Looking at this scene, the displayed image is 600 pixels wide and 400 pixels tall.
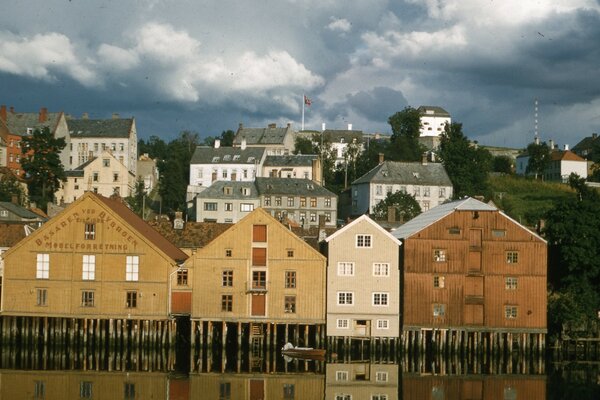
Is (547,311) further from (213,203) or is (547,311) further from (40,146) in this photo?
(40,146)

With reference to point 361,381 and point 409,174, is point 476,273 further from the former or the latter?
point 409,174

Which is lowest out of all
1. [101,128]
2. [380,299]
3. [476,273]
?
[380,299]

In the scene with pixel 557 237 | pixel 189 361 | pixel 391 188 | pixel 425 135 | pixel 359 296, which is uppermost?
pixel 425 135

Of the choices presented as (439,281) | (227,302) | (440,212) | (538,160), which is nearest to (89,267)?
(227,302)

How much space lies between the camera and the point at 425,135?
185 metres

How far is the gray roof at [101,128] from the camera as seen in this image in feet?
430

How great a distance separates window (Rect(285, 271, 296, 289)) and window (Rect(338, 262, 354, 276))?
3.14m

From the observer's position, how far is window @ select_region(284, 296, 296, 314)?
6253cm

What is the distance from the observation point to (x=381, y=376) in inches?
2122

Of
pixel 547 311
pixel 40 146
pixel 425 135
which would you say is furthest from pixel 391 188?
pixel 425 135

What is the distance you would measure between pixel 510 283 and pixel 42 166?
6702 cm

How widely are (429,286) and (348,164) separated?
74.2m

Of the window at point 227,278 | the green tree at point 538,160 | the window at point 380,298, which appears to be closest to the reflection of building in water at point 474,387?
the window at point 380,298

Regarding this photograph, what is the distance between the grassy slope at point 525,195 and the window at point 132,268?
5447 centimetres
